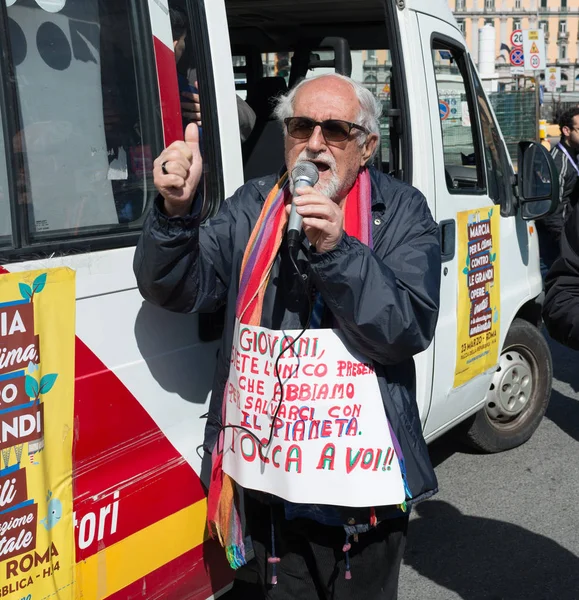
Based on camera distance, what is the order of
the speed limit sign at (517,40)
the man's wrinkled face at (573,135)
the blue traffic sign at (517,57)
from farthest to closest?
the blue traffic sign at (517,57) → the speed limit sign at (517,40) → the man's wrinkled face at (573,135)

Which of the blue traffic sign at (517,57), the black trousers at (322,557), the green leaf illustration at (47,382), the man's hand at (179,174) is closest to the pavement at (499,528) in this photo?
the black trousers at (322,557)

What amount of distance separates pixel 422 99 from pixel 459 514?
2.05 metres

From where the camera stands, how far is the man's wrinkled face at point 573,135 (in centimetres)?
660

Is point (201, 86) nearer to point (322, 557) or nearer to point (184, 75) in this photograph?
point (184, 75)

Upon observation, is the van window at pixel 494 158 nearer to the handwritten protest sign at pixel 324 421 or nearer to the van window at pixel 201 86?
the van window at pixel 201 86

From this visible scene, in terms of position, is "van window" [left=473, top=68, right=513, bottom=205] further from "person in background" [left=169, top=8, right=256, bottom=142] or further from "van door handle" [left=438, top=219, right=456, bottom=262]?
"person in background" [left=169, top=8, right=256, bottom=142]

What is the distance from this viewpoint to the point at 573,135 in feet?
21.7

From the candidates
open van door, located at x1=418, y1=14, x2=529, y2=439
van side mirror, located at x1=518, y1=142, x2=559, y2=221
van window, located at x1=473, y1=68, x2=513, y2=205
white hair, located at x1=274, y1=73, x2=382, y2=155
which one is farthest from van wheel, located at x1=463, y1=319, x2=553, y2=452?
white hair, located at x1=274, y1=73, x2=382, y2=155

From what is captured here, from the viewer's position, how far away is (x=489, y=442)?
4762 millimetres

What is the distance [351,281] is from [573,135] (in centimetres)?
527

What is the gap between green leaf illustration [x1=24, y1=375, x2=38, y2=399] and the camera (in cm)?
197

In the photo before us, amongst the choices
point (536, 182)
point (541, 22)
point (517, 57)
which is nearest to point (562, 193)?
point (536, 182)

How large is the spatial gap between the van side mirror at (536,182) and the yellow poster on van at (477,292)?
25 cm

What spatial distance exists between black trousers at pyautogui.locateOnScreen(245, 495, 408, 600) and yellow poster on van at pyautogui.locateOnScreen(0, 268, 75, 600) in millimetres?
554
